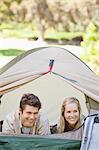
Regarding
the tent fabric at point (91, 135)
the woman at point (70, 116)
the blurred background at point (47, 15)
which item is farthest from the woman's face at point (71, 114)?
the blurred background at point (47, 15)

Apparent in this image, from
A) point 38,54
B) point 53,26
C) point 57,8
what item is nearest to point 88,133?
point 38,54

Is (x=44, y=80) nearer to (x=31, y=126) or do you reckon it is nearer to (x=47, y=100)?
(x=47, y=100)

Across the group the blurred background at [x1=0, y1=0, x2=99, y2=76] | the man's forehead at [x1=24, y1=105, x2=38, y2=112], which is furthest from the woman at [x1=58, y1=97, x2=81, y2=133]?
the blurred background at [x1=0, y1=0, x2=99, y2=76]

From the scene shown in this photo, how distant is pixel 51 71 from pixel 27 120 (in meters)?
0.77

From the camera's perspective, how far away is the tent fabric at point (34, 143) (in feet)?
11.1

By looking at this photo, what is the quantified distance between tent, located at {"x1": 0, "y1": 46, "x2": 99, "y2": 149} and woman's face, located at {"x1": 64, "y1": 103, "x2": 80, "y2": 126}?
25cm

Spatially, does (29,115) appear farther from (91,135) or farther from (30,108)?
(91,135)

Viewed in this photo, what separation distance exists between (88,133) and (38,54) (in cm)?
188

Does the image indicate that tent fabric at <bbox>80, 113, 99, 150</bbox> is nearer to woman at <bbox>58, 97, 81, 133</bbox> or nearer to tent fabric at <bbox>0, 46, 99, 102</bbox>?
woman at <bbox>58, 97, 81, 133</bbox>

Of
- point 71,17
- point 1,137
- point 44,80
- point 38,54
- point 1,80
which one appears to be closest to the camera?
point 1,137

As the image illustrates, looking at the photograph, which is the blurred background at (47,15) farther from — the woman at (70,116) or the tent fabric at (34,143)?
the tent fabric at (34,143)

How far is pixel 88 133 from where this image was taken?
125 inches

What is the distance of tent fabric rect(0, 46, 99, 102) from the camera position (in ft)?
13.0

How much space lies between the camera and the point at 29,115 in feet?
11.7
